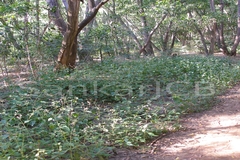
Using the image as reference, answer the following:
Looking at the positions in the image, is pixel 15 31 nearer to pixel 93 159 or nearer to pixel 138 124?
pixel 138 124

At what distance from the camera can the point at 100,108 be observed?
4801mm

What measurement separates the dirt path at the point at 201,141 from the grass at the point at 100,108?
17 centimetres

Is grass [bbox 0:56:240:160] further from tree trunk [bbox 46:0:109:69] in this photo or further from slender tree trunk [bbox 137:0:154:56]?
slender tree trunk [bbox 137:0:154:56]

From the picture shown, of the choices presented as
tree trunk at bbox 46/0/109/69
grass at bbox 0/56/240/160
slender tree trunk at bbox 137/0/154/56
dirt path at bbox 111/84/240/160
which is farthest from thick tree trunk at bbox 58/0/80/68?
slender tree trunk at bbox 137/0/154/56

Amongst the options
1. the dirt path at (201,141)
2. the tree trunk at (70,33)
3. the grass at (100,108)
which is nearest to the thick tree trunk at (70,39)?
the tree trunk at (70,33)

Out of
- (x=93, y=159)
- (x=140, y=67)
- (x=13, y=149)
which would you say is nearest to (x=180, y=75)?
(x=140, y=67)

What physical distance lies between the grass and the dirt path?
0.17 meters

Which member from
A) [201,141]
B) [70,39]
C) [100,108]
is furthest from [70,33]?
[201,141]

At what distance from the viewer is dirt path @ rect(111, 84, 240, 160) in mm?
3199

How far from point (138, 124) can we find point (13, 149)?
1755 millimetres

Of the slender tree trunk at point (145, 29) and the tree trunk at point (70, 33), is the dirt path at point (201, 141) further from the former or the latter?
the slender tree trunk at point (145, 29)

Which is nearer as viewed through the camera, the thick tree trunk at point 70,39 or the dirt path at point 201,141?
the dirt path at point 201,141

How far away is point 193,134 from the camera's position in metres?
3.92

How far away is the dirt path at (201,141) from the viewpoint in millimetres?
3199
